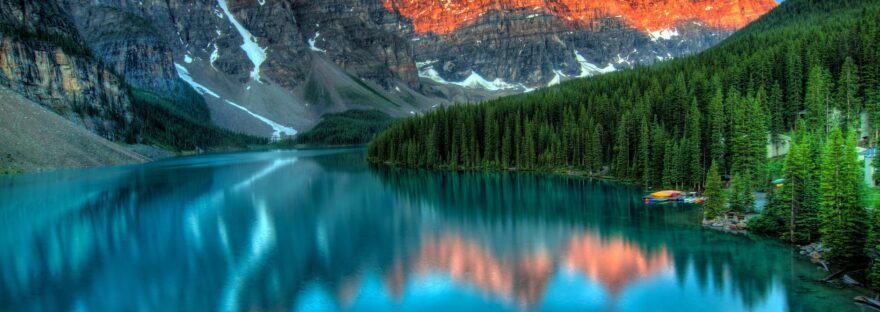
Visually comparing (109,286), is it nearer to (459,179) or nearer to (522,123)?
(459,179)

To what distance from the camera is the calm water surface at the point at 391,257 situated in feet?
93.1

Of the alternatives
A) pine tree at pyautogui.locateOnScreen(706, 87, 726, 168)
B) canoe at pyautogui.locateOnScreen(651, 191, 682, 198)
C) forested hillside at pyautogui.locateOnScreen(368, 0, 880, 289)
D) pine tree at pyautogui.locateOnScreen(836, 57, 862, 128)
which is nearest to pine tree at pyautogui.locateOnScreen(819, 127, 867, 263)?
forested hillside at pyautogui.locateOnScreen(368, 0, 880, 289)

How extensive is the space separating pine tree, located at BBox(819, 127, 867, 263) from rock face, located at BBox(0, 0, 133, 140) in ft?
458

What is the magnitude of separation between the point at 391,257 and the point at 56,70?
13706 centimetres

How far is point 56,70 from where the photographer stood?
14000 centimetres

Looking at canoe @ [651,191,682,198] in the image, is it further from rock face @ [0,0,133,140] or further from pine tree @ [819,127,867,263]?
rock face @ [0,0,133,140]

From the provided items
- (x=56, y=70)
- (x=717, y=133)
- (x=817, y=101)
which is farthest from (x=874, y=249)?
(x=56, y=70)

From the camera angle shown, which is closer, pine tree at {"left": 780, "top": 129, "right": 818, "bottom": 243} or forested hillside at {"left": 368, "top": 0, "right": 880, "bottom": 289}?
forested hillside at {"left": 368, "top": 0, "right": 880, "bottom": 289}

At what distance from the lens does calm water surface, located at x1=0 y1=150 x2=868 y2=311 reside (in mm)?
28375

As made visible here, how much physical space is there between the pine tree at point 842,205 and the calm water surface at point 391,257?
1.86m

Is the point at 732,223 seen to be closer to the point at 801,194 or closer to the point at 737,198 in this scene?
the point at 737,198

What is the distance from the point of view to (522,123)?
102688 millimetres

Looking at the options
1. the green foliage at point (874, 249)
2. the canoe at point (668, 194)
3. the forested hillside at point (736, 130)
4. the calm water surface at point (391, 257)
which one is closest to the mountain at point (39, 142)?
the calm water surface at point (391, 257)

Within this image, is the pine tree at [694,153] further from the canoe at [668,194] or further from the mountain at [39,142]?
the mountain at [39,142]
